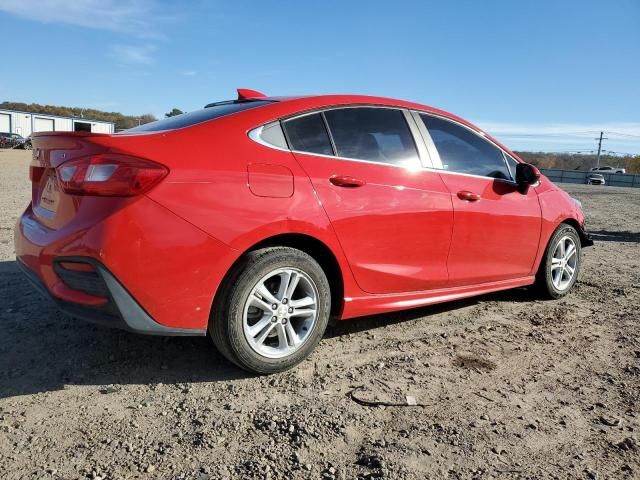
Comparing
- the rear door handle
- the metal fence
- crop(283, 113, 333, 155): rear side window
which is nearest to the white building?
the metal fence

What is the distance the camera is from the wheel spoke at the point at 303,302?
120 inches

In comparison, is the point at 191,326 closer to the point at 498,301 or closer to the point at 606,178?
the point at 498,301

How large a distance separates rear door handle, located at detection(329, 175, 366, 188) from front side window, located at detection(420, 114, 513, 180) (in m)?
0.92

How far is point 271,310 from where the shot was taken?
2.97m

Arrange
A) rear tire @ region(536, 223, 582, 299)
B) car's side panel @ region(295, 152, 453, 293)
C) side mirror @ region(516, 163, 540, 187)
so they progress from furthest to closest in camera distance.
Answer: rear tire @ region(536, 223, 582, 299), side mirror @ region(516, 163, 540, 187), car's side panel @ region(295, 152, 453, 293)

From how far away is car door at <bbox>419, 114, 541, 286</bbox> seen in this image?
3.87 meters

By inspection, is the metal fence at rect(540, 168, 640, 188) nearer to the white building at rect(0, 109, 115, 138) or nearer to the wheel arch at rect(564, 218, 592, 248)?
the white building at rect(0, 109, 115, 138)

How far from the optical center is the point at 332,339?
3.67 metres

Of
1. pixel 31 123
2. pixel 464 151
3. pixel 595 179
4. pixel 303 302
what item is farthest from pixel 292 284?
pixel 31 123

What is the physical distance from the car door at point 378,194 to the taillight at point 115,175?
0.89 m

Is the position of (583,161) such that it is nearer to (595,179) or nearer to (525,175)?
(595,179)

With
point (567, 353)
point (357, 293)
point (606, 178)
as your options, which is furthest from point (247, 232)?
point (606, 178)

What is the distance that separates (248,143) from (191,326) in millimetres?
1064

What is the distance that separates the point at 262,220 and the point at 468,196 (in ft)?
5.97
